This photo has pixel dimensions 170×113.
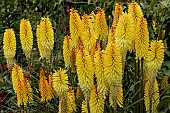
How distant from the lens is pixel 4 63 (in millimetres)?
6480

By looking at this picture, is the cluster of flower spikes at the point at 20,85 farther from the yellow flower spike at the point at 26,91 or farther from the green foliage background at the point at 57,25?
the green foliage background at the point at 57,25

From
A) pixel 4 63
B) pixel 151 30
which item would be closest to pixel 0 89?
pixel 4 63

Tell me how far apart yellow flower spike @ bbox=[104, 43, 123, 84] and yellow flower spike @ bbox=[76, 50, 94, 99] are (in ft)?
0.47

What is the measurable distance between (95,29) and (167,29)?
3.88 ft

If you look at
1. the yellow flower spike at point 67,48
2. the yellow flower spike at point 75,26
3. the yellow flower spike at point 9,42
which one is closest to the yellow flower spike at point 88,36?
the yellow flower spike at point 75,26

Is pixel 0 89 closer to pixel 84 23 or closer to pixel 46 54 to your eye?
pixel 46 54

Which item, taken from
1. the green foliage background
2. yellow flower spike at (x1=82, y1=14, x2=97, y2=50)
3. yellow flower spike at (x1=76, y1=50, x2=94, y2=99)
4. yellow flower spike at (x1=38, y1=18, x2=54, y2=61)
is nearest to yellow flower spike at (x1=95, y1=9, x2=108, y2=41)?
yellow flower spike at (x1=82, y1=14, x2=97, y2=50)

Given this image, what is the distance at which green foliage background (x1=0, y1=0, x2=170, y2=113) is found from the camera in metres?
4.02

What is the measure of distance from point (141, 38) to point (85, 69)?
497mm

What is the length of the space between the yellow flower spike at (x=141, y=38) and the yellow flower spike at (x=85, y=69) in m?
0.42

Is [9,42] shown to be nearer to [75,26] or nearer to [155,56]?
[75,26]

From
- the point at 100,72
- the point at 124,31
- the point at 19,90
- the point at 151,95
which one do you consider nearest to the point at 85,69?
the point at 100,72

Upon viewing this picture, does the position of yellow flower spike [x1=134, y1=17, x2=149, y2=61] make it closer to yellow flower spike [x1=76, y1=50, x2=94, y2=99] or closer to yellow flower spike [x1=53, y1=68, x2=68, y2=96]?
yellow flower spike [x1=76, y1=50, x2=94, y2=99]

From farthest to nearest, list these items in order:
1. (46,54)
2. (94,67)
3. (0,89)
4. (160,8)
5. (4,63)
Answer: (4,63) → (0,89) → (160,8) → (46,54) → (94,67)
